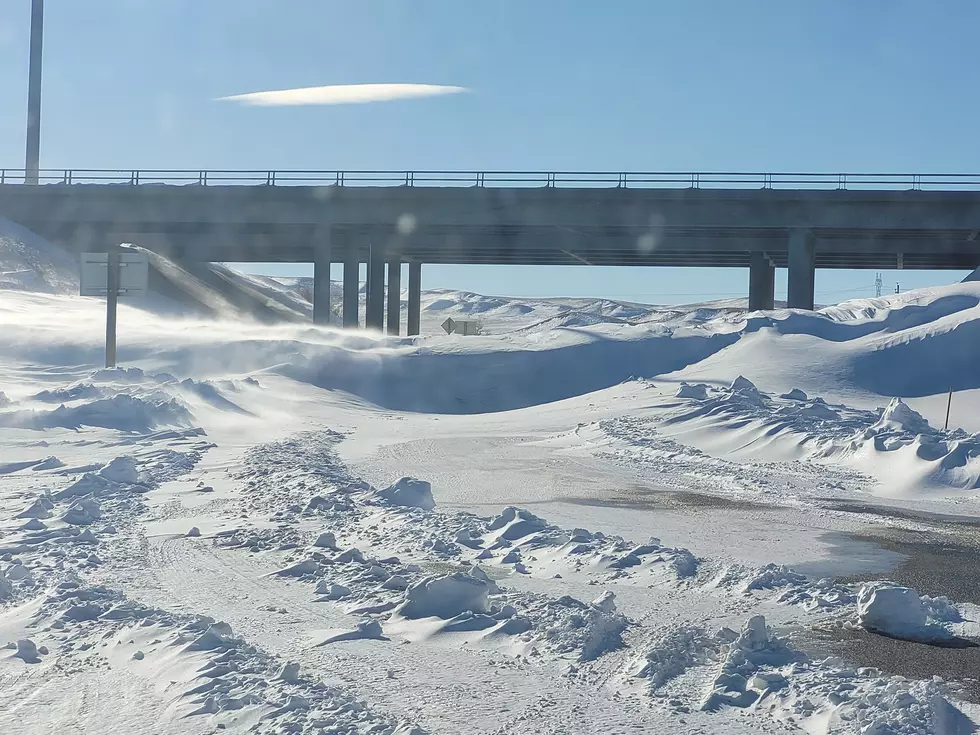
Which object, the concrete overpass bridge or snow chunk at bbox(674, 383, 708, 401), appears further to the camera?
the concrete overpass bridge

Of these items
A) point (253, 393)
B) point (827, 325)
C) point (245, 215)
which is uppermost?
point (245, 215)

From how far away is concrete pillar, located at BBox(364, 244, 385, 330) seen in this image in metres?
50.8

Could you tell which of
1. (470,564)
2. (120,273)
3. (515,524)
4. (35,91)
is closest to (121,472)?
(515,524)

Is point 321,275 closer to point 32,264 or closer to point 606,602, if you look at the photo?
point 32,264

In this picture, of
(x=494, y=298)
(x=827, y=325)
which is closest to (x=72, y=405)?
(x=827, y=325)

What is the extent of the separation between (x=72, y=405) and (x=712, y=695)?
17.2 m

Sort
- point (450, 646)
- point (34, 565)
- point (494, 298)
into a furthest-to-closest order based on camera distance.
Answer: point (494, 298)
point (34, 565)
point (450, 646)

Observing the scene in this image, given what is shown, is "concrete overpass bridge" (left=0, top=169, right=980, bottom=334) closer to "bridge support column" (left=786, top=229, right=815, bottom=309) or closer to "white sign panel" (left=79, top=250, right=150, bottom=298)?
"bridge support column" (left=786, top=229, right=815, bottom=309)

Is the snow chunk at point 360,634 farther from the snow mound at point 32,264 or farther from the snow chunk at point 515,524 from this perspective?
the snow mound at point 32,264

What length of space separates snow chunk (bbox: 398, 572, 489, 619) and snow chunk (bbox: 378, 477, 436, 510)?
13.9 feet

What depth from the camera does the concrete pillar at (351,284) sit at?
51.0 meters

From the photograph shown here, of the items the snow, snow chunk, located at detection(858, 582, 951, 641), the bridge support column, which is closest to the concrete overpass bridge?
the bridge support column

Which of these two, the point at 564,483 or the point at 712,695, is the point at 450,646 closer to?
the point at 712,695

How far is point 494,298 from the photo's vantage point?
6186 inches
